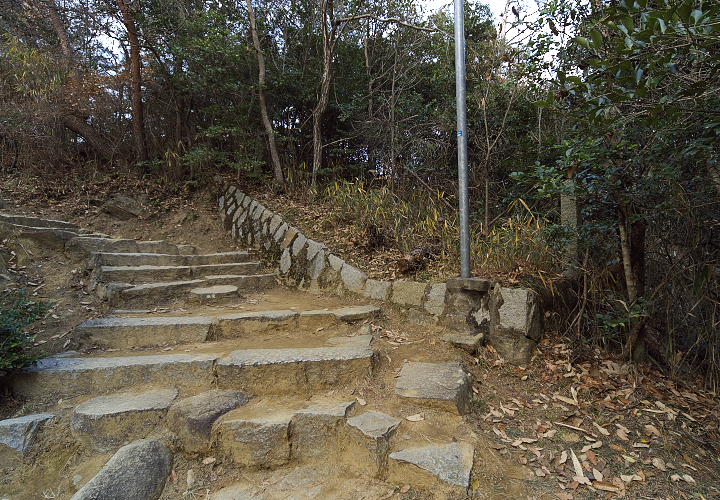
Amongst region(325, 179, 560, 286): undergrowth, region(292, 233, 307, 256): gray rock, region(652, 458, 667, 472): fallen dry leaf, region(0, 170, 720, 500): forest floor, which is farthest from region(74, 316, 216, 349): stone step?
region(652, 458, 667, 472): fallen dry leaf

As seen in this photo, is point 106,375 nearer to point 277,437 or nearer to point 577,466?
point 277,437

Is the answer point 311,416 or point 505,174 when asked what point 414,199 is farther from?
point 311,416

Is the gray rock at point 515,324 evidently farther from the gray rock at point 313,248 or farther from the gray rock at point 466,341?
the gray rock at point 313,248

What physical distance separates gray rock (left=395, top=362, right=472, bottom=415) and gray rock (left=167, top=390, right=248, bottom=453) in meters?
0.99

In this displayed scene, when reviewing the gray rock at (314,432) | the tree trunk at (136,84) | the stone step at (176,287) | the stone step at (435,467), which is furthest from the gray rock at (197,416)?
the tree trunk at (136,84)

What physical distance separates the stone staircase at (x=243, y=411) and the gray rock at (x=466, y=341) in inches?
12.2

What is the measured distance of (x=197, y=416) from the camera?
1968 mm

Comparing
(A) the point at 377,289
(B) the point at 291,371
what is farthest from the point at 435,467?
(A) the point at 377,289

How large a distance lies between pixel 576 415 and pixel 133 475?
2.45m

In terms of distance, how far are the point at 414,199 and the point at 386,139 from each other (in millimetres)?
1181

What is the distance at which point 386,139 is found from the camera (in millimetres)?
5566

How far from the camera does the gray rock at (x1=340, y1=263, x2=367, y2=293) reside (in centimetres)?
371

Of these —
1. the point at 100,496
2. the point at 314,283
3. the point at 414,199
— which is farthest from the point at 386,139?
the point at 100,496

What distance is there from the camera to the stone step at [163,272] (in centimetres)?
370
